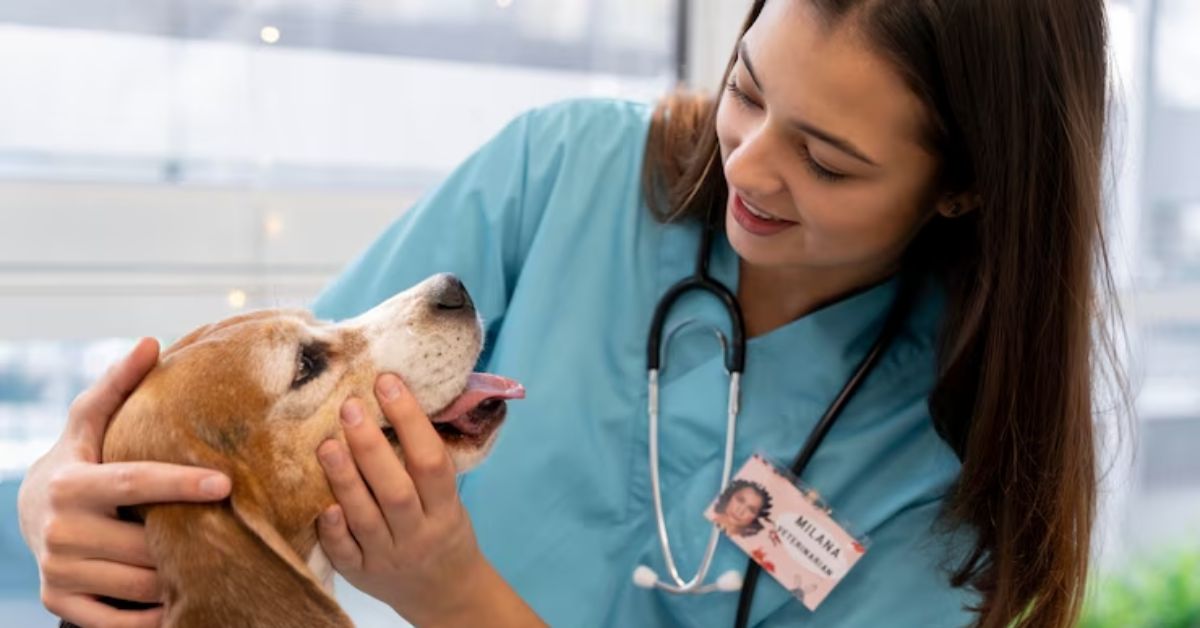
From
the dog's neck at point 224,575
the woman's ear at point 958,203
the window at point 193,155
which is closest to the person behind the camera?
the dog's neck at point 224,575

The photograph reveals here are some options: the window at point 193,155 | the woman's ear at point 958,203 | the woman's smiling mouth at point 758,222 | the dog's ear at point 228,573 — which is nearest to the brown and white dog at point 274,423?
the dog's ear at point 228,573

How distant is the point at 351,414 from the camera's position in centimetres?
102

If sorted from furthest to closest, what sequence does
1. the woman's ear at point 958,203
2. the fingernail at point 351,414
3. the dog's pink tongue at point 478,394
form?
the woman's ear at point 958,203 → the dog's pink tongue at point 478,394 → the fingernail at point 351,414

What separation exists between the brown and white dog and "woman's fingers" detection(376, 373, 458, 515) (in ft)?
0.12

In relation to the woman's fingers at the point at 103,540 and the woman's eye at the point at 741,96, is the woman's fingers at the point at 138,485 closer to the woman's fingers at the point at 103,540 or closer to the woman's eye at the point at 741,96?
the woman's fingers at the point at 103,540

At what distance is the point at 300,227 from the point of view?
1.77 meters

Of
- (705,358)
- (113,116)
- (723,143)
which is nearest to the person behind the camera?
(723,143)

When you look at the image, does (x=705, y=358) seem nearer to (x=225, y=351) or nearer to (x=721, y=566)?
(x=721, y=566)

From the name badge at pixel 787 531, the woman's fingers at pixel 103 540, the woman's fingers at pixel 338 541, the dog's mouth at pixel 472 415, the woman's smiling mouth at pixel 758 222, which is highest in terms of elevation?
the woman's smiling mouth at pixel 758 222

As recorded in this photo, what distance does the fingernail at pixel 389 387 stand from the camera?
1.04m

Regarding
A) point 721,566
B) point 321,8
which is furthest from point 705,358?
point 321,8

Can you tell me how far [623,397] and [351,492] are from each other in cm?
42

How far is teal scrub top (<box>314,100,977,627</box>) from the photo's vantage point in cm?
130

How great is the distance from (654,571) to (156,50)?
3.45ft
